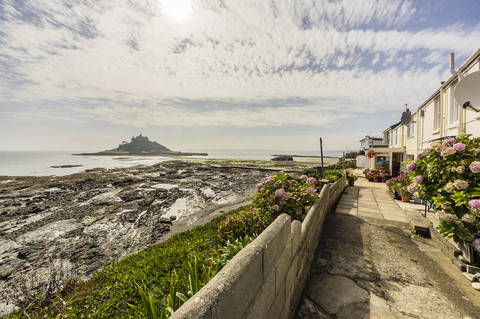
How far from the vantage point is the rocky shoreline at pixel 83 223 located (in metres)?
8.02

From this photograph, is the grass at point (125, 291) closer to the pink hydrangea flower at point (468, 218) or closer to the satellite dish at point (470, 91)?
the pink hydrangea flower at point (468, 218)

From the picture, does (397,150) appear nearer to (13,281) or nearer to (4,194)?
(13,281)

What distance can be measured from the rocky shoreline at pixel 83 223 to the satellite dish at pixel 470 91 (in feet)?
36.8

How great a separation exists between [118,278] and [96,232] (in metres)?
9.84

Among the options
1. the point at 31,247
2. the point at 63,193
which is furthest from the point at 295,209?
the point at 63,193

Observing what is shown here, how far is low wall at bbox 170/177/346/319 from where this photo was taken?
4.43 feet

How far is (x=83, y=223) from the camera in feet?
40.5

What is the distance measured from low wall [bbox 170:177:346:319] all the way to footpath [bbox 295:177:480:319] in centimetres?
63

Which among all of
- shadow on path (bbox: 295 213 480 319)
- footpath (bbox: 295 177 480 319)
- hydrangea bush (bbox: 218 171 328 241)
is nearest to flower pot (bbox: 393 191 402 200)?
footpath (bbox: 295 177 480 319)

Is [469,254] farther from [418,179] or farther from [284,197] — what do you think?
[284,197]

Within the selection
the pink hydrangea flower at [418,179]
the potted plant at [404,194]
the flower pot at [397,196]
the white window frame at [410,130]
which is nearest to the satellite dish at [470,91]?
the pink hydrangea flower at [418,179]

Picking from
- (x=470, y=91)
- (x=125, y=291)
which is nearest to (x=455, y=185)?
(x=470, y=91)

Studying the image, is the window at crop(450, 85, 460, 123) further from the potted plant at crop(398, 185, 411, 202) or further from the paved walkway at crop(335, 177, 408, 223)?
the paved walkway at crop(335, 177, 408, 223)

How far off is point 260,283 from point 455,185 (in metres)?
4.59
